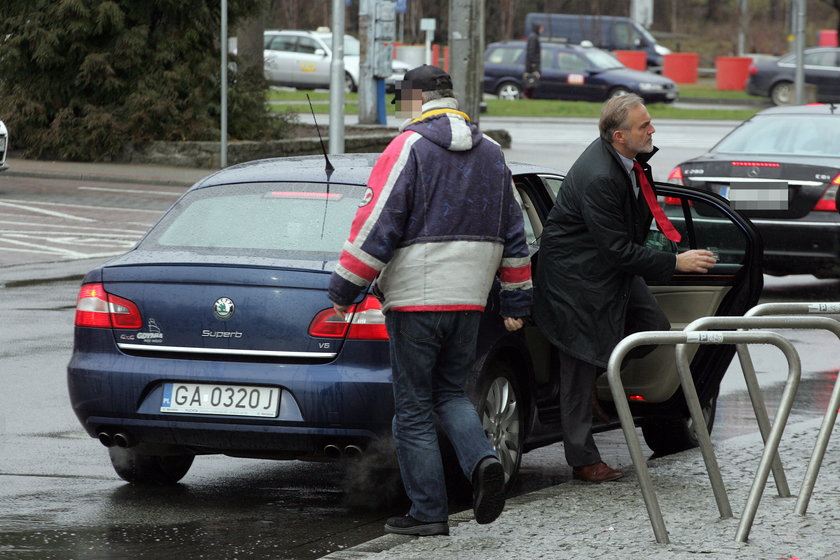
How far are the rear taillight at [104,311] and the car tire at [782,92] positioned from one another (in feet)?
125

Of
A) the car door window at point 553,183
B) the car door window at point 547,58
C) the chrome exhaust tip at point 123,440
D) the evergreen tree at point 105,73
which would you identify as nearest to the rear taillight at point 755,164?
the car door window at point 553,183

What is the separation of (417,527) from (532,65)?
127 feet

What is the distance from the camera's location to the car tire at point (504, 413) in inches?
244

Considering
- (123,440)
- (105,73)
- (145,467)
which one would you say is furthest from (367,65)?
(123,440)

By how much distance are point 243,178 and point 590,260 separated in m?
1.60

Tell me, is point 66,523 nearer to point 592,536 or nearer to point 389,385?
point 389,385

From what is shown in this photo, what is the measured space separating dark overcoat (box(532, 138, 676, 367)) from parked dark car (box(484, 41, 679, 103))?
1395 inches

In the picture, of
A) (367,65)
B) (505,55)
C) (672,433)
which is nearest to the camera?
(672,433)

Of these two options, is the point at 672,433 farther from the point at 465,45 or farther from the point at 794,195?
the point at 465,45

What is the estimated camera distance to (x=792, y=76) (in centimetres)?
→ 4278

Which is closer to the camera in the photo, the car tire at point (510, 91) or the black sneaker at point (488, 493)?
the black sneaker at point (488, 493)

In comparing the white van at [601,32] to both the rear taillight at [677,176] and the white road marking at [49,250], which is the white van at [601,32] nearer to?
the white road marking at [49,250]

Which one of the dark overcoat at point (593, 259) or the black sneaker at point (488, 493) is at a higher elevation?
the dark overcoat at point (593, 259)

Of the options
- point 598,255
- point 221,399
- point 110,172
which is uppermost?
point 598,255
